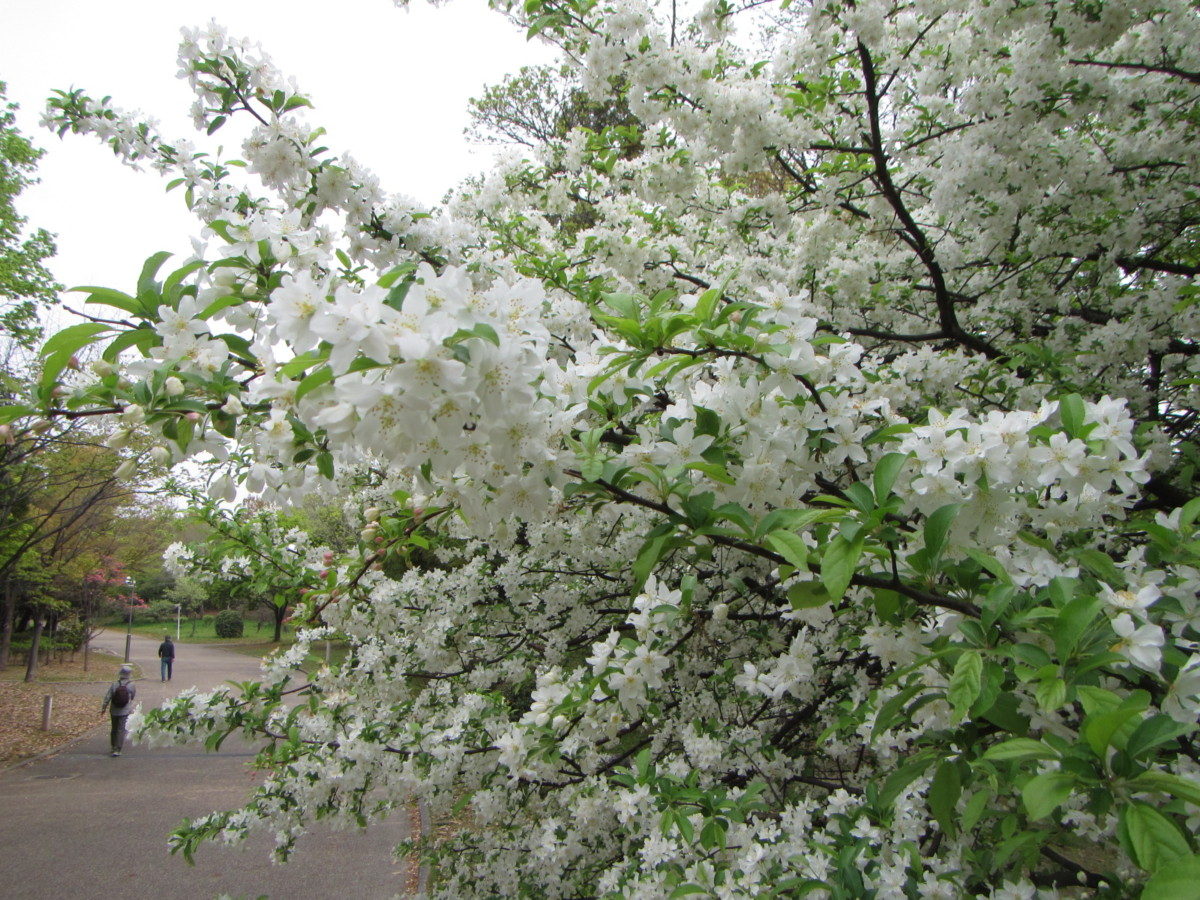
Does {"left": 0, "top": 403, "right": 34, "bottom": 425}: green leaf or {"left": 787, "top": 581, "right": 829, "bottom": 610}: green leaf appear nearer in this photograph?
{"left": 0, "top": 403, "right": 34, "bottom": 425}: green leaf

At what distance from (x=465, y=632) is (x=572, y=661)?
1489mm

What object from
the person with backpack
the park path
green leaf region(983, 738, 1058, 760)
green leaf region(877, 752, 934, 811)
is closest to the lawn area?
the person with backpack

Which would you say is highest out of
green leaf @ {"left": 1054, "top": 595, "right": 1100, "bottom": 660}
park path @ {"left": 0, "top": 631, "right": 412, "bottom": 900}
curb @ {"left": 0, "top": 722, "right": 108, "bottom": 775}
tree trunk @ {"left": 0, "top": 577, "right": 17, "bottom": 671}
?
green leaf @ {"left": 1054, "top": 595, "right": 1100, "bottom": 660}

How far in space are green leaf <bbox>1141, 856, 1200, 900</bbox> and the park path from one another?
480 cm

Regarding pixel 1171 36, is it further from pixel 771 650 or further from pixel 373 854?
pixel 373 854

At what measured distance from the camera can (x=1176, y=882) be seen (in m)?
0.94

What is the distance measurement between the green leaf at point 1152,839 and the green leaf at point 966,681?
263mm

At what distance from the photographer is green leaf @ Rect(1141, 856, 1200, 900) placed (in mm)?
917

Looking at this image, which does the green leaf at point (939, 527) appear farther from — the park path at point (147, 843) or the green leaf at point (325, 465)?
the park path at point (147, 843)

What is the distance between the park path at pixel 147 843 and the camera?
6.66 m

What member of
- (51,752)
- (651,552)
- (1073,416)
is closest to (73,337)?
(651,552)

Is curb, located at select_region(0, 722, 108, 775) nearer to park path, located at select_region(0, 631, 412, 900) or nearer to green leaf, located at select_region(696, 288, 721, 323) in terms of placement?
park path, located at select_region(0, 631, 412, 900)

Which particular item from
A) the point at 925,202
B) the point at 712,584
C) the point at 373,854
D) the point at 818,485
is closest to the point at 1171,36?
the point at 925,202

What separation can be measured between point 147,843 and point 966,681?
373 inches
